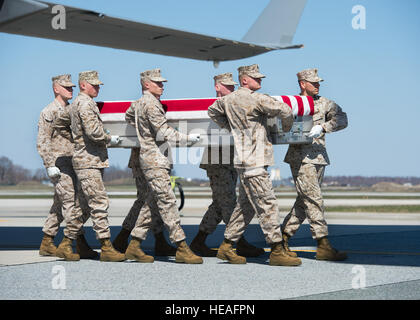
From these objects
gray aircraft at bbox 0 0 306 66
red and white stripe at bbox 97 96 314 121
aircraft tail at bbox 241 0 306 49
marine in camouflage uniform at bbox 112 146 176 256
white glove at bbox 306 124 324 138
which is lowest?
Answer: marine in camouflage uniform at bbox 112 146 176 256

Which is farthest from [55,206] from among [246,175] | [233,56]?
[233,56]

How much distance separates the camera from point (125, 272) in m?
6.11

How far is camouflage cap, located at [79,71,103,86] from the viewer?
7.06 meters

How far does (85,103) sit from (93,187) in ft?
2.80

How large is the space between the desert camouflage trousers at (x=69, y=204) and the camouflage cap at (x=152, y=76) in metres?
1.32

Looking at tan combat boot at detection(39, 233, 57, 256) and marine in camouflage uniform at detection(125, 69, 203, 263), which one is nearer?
marine in camouflage uniform at detection(125, 69, 203, 263)

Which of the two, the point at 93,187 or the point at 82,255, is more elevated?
the point at 93,187

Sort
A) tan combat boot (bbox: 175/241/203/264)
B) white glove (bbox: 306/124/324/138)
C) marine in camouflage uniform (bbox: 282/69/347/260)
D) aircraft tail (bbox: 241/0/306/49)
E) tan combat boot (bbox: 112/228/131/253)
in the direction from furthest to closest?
aircraft tail (bbox: 241/0/306/49) < tan combat boot (bbox: 112/228/131/253) < marine in camouflage uniform (bbox: 282/69/347/260) < white glove (bbox: 306/124/324/138) < tan combat boot (bbox: 175/241/203/264)

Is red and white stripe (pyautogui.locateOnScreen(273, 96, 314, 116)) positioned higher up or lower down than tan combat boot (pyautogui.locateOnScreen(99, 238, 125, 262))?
higher up

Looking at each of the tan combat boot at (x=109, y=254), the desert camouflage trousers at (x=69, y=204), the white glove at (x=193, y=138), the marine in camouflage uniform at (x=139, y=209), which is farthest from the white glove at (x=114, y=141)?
the tan combat boot at (x=109, y=254)

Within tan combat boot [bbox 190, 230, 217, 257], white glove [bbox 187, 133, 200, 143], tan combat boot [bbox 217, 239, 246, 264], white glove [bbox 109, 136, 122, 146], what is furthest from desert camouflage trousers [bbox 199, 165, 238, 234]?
white glove [bbox 109, 136, 122, 146]

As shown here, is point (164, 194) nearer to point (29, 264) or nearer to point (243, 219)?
point (243, 219)

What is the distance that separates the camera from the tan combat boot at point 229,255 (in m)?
6.73

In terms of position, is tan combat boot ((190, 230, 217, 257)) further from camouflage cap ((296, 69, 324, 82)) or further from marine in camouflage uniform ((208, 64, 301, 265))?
camouflage cap ((296, 69, 324, 82))
